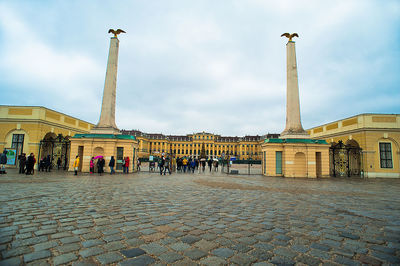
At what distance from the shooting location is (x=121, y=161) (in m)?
19.8

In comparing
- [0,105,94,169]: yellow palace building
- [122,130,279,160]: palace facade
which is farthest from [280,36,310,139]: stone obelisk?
[122,130,279,160]: palace facade

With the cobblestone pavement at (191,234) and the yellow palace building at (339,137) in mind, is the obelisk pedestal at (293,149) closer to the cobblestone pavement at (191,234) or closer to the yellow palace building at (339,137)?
the yellow palace building at (339,137)

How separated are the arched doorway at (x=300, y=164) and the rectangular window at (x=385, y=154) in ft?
31.6

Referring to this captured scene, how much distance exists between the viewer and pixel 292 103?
19.7m

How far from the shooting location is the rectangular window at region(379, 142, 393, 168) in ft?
71.6

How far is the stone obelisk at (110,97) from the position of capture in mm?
19781

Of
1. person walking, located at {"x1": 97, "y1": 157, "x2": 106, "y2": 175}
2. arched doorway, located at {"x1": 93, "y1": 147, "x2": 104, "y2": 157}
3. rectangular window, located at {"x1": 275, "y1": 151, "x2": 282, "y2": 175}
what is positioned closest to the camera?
person walking, located at {"x1": 97, "y1": 157, "x2": 106, "y2": 175}

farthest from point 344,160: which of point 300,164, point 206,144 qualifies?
point 206,144

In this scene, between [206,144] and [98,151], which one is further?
[206,144]

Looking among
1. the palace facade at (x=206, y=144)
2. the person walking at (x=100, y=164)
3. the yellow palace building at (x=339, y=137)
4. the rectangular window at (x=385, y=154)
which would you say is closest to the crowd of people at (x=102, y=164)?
the person walking at (x=100, y=164)

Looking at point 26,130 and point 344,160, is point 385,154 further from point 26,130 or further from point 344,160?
point 26,130

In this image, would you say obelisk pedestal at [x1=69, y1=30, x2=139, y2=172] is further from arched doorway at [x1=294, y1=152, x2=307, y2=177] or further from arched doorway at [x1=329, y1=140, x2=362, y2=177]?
arched doorway at [x1=329, y1=140, x2=362, y2=177]

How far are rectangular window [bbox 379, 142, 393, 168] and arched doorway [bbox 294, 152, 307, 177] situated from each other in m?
9.65

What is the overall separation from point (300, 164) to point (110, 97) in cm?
1826
